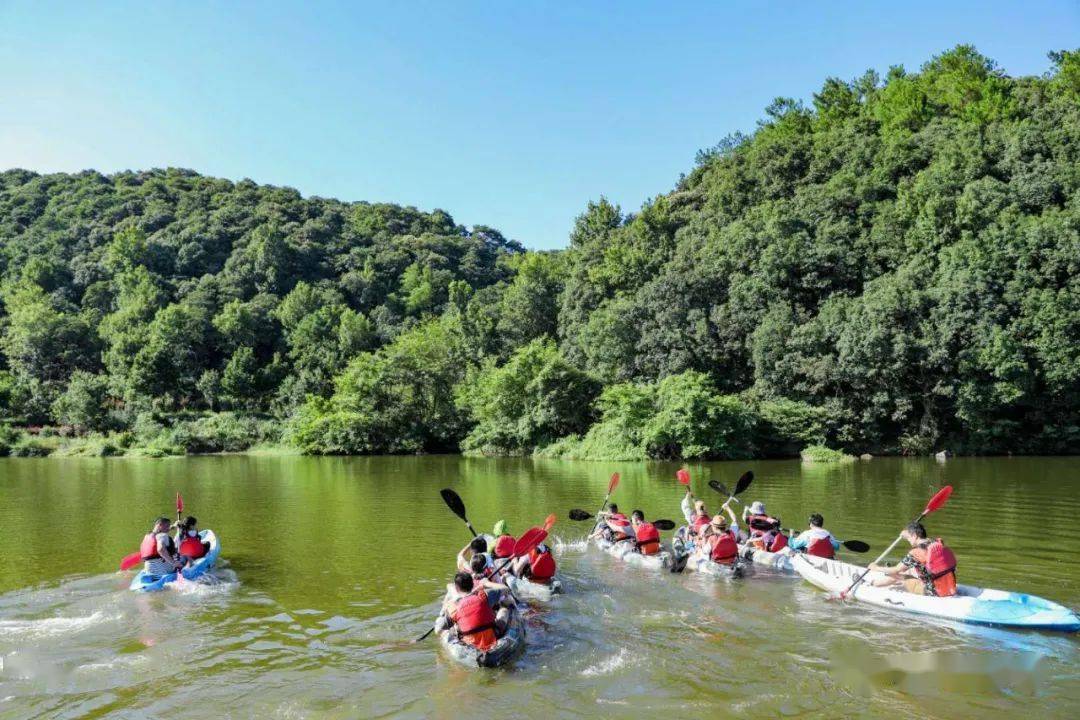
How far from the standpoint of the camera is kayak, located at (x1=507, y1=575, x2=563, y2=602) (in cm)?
1138

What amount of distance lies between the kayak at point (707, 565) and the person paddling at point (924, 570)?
87.4 inches

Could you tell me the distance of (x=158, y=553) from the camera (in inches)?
465

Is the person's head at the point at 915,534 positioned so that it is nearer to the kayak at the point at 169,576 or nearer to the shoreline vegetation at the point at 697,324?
the kayak at the point at 169,576

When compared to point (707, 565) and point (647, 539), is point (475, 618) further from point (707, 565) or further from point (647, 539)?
point (647, 539)

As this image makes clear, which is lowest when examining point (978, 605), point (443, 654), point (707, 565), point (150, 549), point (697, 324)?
point (443, 654)

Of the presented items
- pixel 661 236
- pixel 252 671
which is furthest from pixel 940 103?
pixel 252 671

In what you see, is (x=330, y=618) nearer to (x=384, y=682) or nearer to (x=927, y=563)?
(x=384, y=682)

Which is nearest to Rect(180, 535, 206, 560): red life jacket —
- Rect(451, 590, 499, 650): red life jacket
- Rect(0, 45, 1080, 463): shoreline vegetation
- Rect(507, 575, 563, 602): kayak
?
Rect(507, 575, 563, 602): kayak

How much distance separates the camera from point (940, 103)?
57.9 m

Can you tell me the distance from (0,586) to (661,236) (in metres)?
50.4

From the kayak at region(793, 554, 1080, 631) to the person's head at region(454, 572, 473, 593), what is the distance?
5.84 m

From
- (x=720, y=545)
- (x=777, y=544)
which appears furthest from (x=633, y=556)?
(x=777, y=544)

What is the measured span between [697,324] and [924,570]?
35.8 metres

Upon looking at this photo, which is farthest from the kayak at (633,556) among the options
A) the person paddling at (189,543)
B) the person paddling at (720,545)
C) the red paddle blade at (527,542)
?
the person paddling at (189,543)
